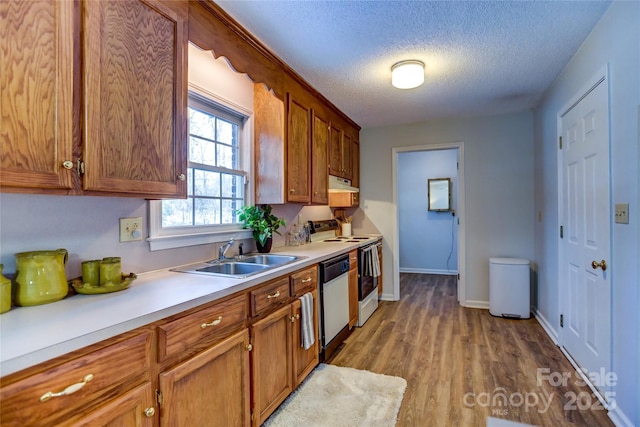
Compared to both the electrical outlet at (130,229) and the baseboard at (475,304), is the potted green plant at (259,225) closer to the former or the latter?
the electrical outlet at (130,229)

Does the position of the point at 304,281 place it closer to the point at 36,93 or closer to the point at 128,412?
the point at 128,412


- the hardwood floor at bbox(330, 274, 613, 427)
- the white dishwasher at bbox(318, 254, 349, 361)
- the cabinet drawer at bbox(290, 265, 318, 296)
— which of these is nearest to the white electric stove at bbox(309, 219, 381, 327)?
the hardwood floor at bbox(330, 274, 613, 427)

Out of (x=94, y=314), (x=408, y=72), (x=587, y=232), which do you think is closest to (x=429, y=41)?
(x=408, y=72)

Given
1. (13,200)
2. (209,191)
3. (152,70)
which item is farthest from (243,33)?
(13,200)

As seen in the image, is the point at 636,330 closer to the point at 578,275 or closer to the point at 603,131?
the point at 578,275

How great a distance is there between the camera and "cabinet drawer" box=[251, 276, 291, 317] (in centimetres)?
164

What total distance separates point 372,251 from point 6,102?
10.3 ft

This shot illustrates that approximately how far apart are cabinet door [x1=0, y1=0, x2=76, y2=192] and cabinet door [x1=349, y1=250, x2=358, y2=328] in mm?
2396

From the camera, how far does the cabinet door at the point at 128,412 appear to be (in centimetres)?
93

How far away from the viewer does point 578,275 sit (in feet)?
7.82

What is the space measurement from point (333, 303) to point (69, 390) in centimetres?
195

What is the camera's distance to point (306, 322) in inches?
82.6

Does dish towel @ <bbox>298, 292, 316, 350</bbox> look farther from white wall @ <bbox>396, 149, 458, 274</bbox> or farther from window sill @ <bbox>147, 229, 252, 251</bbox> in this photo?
white wall @ <bbox>396, 149, 458, 274</bbox>

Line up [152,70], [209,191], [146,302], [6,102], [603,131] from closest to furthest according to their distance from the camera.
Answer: [6,102] < [146,302] < [152,70] < [603,131] < [209,191]
